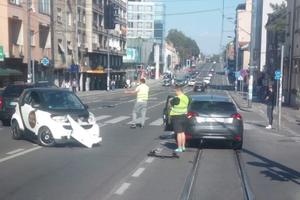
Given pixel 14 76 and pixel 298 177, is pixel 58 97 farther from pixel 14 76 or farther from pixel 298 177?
pixel 14 76

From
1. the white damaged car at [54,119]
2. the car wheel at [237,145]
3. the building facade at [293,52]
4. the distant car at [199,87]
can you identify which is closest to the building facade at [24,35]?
the building facade at [293,52]

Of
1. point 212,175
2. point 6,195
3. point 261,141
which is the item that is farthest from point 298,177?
point 261,141

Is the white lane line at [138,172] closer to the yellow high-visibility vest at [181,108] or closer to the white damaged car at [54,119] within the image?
the yellow high-visibility vest at [181,108]

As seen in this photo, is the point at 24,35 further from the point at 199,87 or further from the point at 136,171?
the point at 136,171

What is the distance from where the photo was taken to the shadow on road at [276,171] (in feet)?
36.2

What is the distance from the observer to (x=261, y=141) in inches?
717

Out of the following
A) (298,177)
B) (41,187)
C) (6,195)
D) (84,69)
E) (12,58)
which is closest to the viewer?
(6,195)

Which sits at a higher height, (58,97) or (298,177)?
(58,97)

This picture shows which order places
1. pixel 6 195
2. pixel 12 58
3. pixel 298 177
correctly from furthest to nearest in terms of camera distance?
pixel 12 58 < pixel 298 177 < pixel 6 195

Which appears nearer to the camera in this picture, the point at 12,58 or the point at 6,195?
the point at 6,195

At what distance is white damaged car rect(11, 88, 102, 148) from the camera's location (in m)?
14.9

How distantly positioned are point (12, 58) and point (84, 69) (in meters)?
24.8

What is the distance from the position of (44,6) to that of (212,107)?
45.6m

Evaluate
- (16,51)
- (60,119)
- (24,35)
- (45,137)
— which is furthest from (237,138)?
(24,35)
